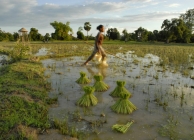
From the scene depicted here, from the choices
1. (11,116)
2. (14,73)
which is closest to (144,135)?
(11,116)

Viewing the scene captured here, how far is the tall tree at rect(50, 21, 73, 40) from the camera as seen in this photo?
59.7 meters

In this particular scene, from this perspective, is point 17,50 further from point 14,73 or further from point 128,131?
point 128,131

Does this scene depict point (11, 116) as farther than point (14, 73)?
No

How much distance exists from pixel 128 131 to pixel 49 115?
6.50 ft

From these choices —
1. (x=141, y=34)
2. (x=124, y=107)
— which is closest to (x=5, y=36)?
(x=141, y=34)

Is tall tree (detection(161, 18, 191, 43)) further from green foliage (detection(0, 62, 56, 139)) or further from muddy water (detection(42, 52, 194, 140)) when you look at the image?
green foliage (detection(0, 62, 56, 139))

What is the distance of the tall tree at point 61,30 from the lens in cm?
5972

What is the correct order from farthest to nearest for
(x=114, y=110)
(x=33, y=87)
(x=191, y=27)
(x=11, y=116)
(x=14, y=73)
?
(x=191, y=27)
(x=14, y=73)
(x=33, y=87)
(x=114, y=110)
(x=11, y=116)

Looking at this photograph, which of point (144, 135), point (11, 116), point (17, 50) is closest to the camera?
point (144, 135)

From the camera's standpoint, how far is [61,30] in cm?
6031

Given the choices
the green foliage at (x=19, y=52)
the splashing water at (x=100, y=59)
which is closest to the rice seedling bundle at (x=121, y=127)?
the splashing water at (x=100, y=59)

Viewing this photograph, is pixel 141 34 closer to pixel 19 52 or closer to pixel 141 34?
pixel 141 34

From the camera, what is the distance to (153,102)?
5.70 metres

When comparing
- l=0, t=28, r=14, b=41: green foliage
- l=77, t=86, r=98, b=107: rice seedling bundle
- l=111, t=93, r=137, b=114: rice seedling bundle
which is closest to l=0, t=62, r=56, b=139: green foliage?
l=77, t=86, r=98, b=107: rice seedling bundle
